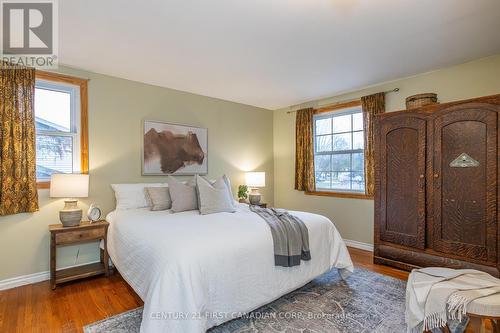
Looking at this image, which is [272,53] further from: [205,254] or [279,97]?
[205,254]

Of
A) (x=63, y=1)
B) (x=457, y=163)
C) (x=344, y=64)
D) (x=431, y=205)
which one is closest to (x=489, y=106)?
(x=457, y=163)

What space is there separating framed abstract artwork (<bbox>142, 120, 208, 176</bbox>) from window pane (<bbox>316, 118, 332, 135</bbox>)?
6.39ft

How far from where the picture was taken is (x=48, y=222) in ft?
9.53

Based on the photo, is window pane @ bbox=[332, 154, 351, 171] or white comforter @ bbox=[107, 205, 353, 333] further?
Answer: window pane @ bbox=[332, 154, 351, 171]

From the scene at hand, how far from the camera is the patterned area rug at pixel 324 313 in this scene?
1.95 meters

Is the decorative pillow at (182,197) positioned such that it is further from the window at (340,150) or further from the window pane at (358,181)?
the window pane at (358,181)

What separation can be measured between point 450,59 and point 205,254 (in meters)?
3.33

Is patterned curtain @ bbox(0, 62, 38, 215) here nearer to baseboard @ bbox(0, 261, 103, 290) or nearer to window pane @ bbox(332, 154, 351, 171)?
baseboard @ bbox(0, 261, 103, 290)

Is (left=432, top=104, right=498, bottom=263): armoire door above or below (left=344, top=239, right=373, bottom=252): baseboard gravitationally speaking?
above

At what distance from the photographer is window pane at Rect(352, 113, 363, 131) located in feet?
13.1

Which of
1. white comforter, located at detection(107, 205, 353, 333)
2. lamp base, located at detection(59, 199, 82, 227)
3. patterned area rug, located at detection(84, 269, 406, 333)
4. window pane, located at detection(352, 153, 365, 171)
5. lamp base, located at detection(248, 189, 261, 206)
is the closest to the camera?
white comforter, located at detection(107, 205, 353, 333)

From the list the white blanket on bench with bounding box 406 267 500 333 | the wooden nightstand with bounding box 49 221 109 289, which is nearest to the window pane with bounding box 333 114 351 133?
the white blanket on bench with bounding box 406 267 500 333
